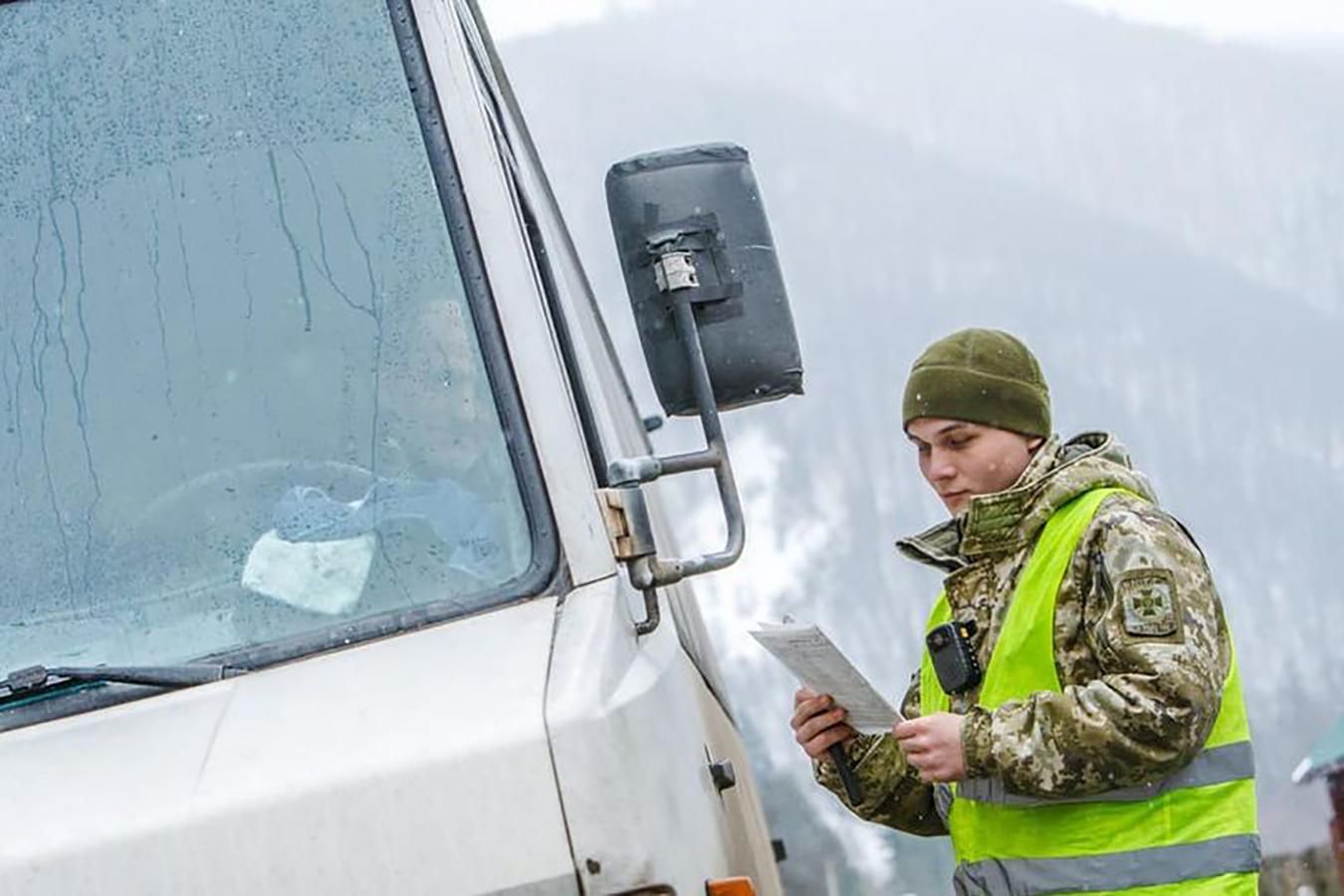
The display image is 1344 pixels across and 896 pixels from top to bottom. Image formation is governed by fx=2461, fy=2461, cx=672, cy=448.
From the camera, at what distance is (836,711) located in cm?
373

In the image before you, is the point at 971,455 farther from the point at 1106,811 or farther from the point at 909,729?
the point at 1106,811

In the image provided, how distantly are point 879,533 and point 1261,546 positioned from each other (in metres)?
2.85

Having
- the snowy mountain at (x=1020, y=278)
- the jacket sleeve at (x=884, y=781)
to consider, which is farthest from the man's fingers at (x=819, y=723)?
the snowy mountain at (x=1020, y=278)

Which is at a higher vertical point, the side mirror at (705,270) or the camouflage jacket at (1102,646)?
the side mirror at (705,270)

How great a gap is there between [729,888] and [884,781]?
950mm

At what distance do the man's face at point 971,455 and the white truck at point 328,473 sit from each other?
0.34 m

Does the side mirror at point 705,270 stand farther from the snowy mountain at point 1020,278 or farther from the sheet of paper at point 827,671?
the snowy mountain at point 1020,278

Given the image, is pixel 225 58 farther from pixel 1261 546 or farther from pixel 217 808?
Result: pixel 1261 546

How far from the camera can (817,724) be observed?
147 inches

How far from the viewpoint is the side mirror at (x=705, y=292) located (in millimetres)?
3234

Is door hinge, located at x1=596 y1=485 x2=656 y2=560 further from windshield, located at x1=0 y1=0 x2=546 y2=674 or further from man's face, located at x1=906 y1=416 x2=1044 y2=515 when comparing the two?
man's face, located at x1=906 y1=416 x2=1044 y2=515

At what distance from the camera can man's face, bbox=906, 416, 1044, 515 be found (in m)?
3.59

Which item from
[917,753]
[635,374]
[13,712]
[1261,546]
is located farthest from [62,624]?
[1261,546]

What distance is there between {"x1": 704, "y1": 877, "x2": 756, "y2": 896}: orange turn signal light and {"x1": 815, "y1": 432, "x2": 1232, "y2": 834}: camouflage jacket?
0.47 m
